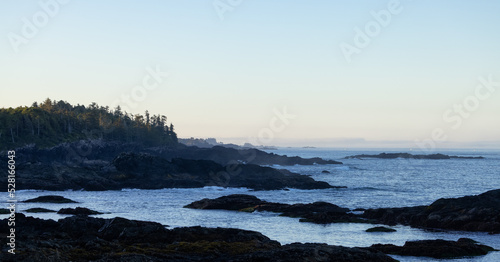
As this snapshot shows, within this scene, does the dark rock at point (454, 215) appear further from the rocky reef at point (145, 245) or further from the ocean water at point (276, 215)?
the rocky reef at point (145, 245)

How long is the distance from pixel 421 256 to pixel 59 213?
118 ft

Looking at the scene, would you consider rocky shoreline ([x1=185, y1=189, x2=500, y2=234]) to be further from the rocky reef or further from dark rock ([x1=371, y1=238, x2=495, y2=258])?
the rocky reef

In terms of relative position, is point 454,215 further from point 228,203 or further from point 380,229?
point 228,203

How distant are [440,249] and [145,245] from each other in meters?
18.6

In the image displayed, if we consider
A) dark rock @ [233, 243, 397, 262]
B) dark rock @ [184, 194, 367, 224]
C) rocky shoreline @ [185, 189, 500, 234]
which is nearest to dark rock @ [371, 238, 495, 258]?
dark rock @ [233, 243, 397, 262]

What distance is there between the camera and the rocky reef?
24.3m

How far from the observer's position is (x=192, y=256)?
26109 mm

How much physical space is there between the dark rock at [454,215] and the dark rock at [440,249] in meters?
10.3

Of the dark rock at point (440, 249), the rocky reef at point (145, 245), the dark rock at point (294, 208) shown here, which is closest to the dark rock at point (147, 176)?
the dark rock at point (294, 208)

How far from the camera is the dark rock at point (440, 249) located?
3072 centimetres

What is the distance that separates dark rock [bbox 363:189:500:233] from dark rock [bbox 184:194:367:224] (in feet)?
10.2

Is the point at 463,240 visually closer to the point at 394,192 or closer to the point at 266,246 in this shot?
the point at 266,246

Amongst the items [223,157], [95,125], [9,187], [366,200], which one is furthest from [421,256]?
[95,125]

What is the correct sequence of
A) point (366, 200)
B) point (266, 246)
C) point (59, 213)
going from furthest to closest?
point (366, 200), point (59, 213), point (266, 246)
